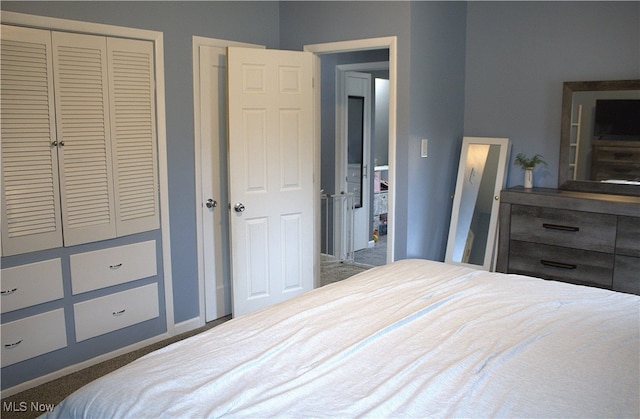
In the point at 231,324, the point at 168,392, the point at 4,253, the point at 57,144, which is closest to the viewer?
the point at 168,392

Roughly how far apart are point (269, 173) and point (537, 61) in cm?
218

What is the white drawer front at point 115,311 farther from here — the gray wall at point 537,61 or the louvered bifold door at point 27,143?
the gray wall at point 537,61

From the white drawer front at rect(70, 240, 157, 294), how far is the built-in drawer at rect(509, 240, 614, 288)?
251 centimetres

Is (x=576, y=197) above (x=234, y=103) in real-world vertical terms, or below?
below

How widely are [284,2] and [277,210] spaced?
1654mm

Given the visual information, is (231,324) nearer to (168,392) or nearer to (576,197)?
(168,392)

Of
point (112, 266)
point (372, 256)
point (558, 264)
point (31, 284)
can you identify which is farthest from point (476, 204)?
point (31, 284)

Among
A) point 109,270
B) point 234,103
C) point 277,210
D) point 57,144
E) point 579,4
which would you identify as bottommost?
point 109,270

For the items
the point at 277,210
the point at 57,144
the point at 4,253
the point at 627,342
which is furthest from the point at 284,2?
the point at 627,342

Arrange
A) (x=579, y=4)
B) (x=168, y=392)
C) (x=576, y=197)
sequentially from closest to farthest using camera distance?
(x=168, y=392), (x=576, y=197), (x=579, y=4)

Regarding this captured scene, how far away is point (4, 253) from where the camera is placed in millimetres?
2867

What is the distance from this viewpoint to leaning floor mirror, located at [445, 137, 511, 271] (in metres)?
4.25

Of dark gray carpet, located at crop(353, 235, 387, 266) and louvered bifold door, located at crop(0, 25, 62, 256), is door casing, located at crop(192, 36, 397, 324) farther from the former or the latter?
dark gray carpet, located at crop(353, 235, 387, 266)

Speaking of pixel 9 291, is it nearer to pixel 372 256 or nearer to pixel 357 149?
pixel 372 256
